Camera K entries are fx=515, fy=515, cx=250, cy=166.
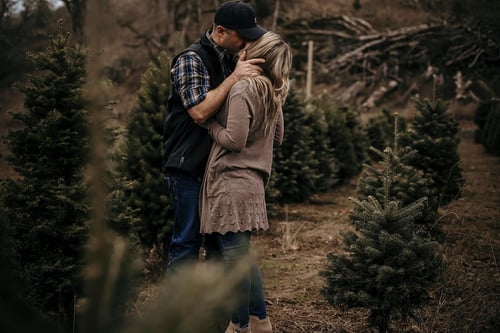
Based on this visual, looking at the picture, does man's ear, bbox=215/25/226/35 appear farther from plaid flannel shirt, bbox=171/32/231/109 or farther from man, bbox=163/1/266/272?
plaid flannel shirt, bbox=171/32/231/109

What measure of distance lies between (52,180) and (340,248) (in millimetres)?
2933

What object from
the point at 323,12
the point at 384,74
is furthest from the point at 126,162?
the point at 323,12

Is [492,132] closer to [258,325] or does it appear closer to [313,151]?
[313,151]

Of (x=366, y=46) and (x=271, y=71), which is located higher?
(x=366, y=46)

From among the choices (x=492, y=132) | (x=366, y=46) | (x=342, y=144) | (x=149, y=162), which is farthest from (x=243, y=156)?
(x=366, y=46)

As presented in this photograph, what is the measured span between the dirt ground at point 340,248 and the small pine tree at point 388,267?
223 millimetres

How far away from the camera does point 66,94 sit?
371cm

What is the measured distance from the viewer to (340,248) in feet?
17.3

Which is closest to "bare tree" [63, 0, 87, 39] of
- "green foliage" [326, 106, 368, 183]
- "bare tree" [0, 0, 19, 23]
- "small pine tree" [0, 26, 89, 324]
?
"green foliage" [326, 106, 368, 183]

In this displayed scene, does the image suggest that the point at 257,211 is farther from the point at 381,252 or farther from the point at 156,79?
the point at 156,79

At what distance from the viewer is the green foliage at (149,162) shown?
16.4 ft

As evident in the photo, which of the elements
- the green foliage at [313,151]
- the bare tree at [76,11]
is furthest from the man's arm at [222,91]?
the bare tree at [76,11]

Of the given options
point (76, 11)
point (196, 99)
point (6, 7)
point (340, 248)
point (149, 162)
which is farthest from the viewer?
point (76, 11)

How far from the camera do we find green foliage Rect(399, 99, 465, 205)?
5.67 m
